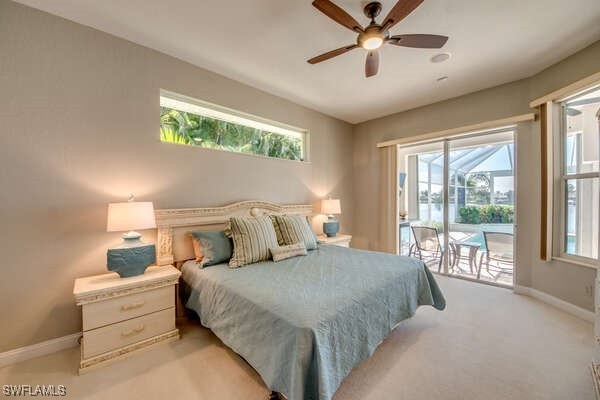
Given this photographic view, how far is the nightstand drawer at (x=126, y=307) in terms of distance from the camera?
1739 millimetres

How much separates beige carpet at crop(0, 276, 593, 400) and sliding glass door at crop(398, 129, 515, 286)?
1.29 m

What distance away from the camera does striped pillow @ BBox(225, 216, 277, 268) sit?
2309 millimetres

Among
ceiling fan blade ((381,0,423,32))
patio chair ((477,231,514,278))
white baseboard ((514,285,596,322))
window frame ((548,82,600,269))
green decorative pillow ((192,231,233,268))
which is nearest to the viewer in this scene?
ceiling fan blade ((381,0,423,32))

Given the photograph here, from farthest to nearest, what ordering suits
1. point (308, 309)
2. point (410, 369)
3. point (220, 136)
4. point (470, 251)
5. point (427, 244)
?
point (427, 244) < point (470, 251) < point (220, 136) < point (410, 369) < point (308, 309)

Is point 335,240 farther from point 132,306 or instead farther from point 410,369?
point 132,306

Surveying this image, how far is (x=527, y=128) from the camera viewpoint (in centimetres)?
307

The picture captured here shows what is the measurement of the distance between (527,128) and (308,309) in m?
3.72

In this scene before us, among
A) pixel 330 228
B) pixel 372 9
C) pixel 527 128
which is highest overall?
pixel 372 9

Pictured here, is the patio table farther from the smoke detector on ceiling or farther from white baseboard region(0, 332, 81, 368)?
white baseboard region(0, 332, 81, 368)

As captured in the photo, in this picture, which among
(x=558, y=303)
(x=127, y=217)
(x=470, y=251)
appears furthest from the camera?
(x=470, y=251)

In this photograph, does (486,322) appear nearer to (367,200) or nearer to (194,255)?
(367,200)

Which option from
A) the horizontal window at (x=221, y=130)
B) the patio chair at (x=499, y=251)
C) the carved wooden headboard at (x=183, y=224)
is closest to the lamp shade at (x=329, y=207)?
the horizontal window at (x=221, y=130)


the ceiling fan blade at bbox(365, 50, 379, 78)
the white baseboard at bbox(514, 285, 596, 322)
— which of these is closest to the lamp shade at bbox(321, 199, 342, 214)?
the ceiling fan blade at bbox(365, 50, 379, 78)
